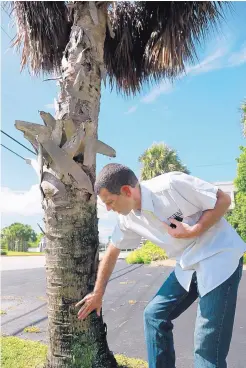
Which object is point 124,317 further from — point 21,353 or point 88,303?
point 88,303

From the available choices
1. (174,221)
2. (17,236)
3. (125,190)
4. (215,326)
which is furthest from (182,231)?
(17,236)

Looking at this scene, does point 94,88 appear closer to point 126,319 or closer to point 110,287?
point 126,319

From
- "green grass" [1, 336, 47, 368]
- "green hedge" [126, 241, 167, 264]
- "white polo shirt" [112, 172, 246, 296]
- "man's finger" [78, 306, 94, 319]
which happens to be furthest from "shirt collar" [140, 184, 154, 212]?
"green hedge" [126, 241, 167, 264]

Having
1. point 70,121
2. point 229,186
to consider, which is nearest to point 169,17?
point 70,121

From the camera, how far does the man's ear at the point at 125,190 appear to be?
202 cm

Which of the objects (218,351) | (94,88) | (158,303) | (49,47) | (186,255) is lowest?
(218,351)

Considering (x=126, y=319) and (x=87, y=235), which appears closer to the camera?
(x=87, y=235)

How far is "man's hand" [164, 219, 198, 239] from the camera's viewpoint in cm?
188

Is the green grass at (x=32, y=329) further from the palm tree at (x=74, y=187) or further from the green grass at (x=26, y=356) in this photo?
the palm tree at (x=74, y=187)

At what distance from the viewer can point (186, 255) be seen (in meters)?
2.01

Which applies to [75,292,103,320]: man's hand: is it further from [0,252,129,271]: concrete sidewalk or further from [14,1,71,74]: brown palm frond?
[0,252,129,271]: concrete sidewalk

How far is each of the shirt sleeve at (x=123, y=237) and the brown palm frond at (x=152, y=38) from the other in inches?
107

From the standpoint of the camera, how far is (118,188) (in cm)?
200

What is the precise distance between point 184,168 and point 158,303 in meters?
20.6
